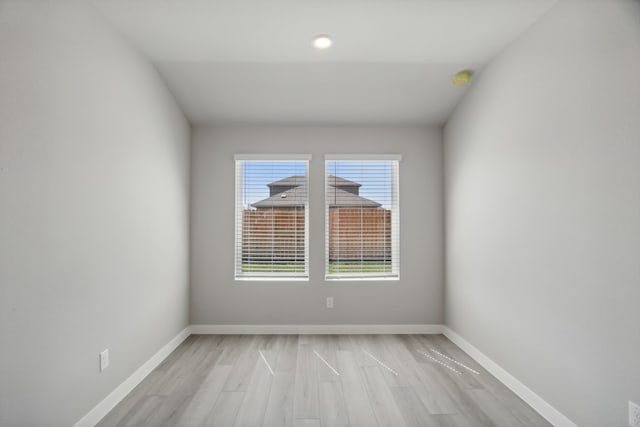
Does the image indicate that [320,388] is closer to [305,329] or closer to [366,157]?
[305,329]

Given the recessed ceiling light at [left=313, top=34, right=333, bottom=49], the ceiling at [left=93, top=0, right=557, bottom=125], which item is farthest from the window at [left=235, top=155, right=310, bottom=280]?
the recessed ceiling light at [left=313, top=34, right=333, bottom=49]

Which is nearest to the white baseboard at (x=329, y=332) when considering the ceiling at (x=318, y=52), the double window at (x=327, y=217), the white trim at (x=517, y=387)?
the white trim at (x=517, y=387)

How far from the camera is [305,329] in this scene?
13.0ft

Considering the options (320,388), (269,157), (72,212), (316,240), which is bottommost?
(320,388)

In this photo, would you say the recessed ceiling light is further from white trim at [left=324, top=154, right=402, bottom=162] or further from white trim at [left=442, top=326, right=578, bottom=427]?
white trim at [left=442, top=326, right=578, bottom=427]

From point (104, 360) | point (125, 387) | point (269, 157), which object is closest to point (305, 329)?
point (125, 387)

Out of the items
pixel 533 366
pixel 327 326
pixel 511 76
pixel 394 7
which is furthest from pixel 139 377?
pixel 511 76

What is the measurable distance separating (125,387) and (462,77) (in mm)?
3719

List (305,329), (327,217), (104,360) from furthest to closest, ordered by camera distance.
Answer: (327,217)
(305,329)
(104,360)

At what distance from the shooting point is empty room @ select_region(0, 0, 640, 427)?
5.87 feet

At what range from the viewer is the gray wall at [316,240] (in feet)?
13.1

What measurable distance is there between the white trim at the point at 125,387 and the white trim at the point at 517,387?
2.83m

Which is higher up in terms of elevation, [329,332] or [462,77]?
[462,77]

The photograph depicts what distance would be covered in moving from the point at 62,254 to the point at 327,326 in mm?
2755
